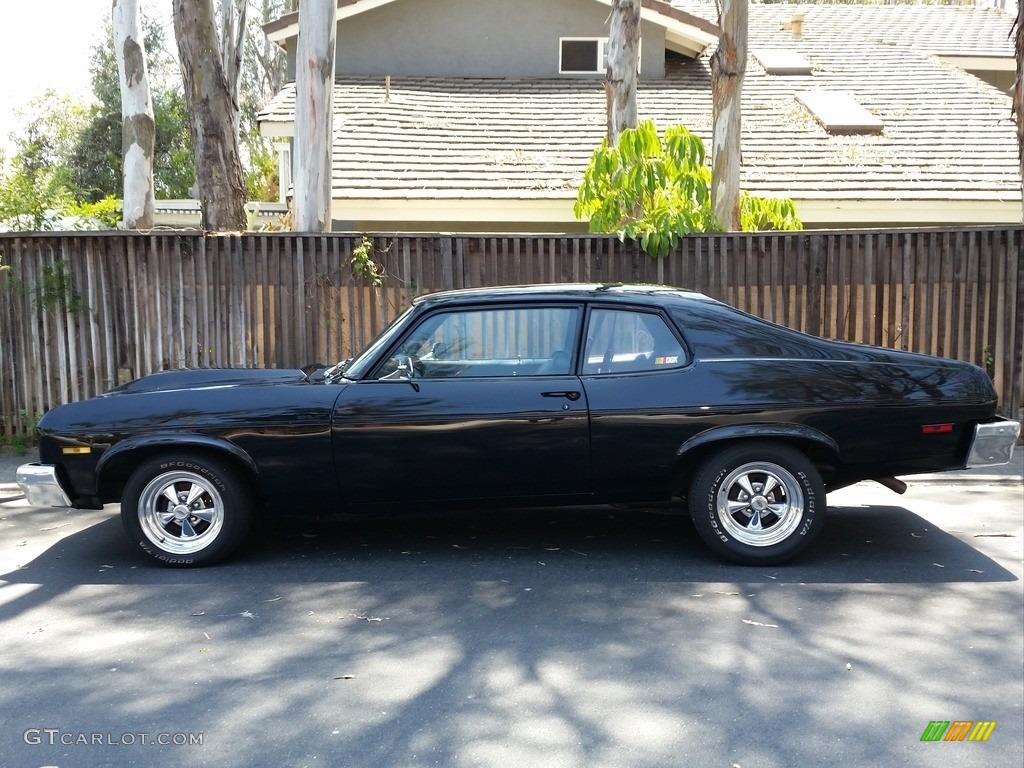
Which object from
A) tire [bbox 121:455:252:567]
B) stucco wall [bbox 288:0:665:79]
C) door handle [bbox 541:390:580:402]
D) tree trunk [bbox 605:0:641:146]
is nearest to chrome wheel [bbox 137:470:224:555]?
tire [bbox 121:455:252:567]

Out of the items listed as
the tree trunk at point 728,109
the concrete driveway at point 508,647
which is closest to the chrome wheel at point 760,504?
the concrete driveway at point 508,647

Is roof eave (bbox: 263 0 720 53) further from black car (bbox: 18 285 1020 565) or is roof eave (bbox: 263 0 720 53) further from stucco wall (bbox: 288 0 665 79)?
black car (bbox: 18 285 1020 565)

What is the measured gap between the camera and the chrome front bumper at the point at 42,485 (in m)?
5.91

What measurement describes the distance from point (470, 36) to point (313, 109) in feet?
28.9

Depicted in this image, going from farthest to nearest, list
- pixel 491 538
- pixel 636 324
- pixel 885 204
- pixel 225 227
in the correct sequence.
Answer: pixel 885 204
pixel 225 227
pixel 491 538
pixel 636 324

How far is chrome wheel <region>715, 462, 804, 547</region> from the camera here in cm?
580

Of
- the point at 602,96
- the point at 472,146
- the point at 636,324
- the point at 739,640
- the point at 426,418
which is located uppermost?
the point at 602,96

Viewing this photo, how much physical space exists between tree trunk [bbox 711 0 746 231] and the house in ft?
9.46

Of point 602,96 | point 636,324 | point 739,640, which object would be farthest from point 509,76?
point 739,640

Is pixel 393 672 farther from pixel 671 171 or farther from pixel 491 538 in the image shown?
pixel 671 171

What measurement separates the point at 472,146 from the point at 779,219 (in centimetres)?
554

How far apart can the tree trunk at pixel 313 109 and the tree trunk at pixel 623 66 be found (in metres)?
3.26

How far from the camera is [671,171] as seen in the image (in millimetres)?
9766

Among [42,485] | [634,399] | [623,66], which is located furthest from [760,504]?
[623,66]
